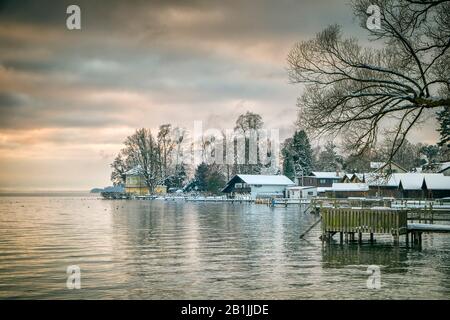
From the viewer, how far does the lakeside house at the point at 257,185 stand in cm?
11275

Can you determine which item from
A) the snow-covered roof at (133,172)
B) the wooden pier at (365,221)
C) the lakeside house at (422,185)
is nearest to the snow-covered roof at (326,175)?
the lakeside house at (422,185)

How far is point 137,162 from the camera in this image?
138 meters

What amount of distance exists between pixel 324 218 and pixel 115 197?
125 m

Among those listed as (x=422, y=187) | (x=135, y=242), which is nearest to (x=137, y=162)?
(x=422, y=187)

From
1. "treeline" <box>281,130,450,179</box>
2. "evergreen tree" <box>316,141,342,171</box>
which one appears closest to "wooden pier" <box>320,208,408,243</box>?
"treeline" <box>281,130,450,179</box>

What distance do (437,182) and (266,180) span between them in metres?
42.5

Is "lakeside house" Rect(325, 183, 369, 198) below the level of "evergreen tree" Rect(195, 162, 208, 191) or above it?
below

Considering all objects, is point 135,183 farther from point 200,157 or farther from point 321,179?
point 321,179

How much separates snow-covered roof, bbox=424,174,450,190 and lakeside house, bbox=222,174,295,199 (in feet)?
121

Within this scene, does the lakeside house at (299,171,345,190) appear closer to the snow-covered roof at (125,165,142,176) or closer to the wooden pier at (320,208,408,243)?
the snow-covered roof at (125,165,142,176)

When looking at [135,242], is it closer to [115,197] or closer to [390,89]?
[390,89]

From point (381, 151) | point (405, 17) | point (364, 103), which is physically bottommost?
point (381, 151)

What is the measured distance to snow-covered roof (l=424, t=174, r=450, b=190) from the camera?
7869cm

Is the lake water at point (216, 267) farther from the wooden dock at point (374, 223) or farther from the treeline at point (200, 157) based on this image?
the treeline at point (200, 157)
